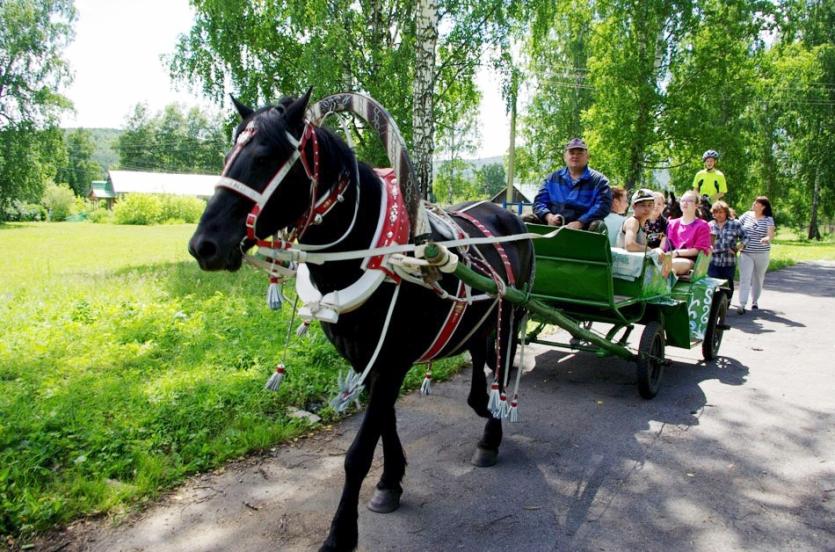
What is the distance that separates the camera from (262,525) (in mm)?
3102

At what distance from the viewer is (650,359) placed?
5.23m

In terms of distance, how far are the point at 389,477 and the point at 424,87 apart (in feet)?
23.3

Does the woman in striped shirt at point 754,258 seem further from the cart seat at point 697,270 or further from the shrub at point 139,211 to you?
the shrub at point 139,211

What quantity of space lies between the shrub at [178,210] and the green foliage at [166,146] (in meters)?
42.6

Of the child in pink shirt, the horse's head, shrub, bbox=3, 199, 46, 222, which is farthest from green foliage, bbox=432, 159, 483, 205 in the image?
the horse's head

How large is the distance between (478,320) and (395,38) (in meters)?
10.4

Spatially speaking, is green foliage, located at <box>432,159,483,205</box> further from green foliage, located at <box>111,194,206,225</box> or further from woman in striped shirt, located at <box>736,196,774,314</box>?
woman in striped shirt, located at <box>736,196,774,314</box>

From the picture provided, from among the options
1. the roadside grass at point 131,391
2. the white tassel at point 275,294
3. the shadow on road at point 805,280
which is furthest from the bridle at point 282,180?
the shadow on road at point 805,280

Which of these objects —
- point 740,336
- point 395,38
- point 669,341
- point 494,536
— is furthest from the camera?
point 395,38

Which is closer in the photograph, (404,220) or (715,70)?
(404,220)

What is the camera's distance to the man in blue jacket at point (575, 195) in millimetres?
5398

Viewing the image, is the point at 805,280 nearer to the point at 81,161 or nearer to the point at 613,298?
the point at 613,298

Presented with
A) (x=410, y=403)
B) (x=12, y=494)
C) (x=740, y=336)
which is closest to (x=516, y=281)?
(x=410, y=403)

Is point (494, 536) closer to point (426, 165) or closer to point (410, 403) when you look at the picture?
point (410, 403)
